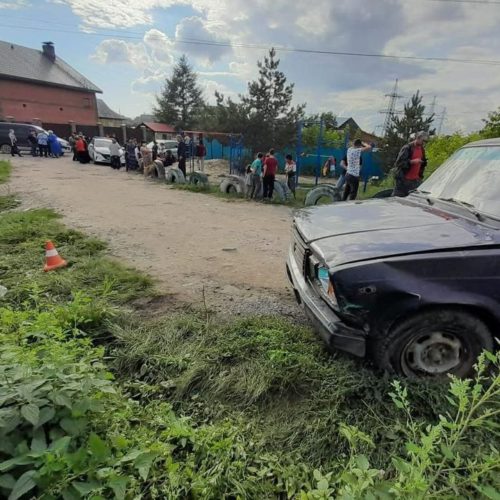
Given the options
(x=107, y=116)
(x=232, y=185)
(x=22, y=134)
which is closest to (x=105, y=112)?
(x=107, y=116)

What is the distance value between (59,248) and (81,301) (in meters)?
2.44

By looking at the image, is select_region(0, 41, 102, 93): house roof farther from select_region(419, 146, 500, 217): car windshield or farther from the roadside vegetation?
select_region(419, 146, 500, 217): car windshield

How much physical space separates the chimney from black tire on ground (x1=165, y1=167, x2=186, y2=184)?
4286 cm

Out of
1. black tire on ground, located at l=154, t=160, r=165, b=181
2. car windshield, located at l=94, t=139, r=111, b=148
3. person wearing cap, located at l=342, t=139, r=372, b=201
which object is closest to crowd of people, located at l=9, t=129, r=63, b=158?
car windshield, located at l=94, t=139, r=111, b=148

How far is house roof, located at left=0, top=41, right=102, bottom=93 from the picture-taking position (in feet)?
125

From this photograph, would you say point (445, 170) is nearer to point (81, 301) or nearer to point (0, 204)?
point (81, 301)

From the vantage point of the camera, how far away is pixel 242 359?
2783 mm

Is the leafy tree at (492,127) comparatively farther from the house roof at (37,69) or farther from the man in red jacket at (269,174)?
the house roof at (37,69)

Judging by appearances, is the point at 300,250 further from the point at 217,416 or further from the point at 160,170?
Answer: the point at 160,170

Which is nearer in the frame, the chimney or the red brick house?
the red brick house

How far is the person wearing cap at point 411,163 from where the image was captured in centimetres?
677

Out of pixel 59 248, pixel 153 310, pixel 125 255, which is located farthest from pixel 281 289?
pixel 59 248

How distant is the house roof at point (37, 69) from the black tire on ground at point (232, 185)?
3782 cm

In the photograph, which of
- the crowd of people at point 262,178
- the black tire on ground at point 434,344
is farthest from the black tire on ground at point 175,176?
the black tire on ground at point 434,344
